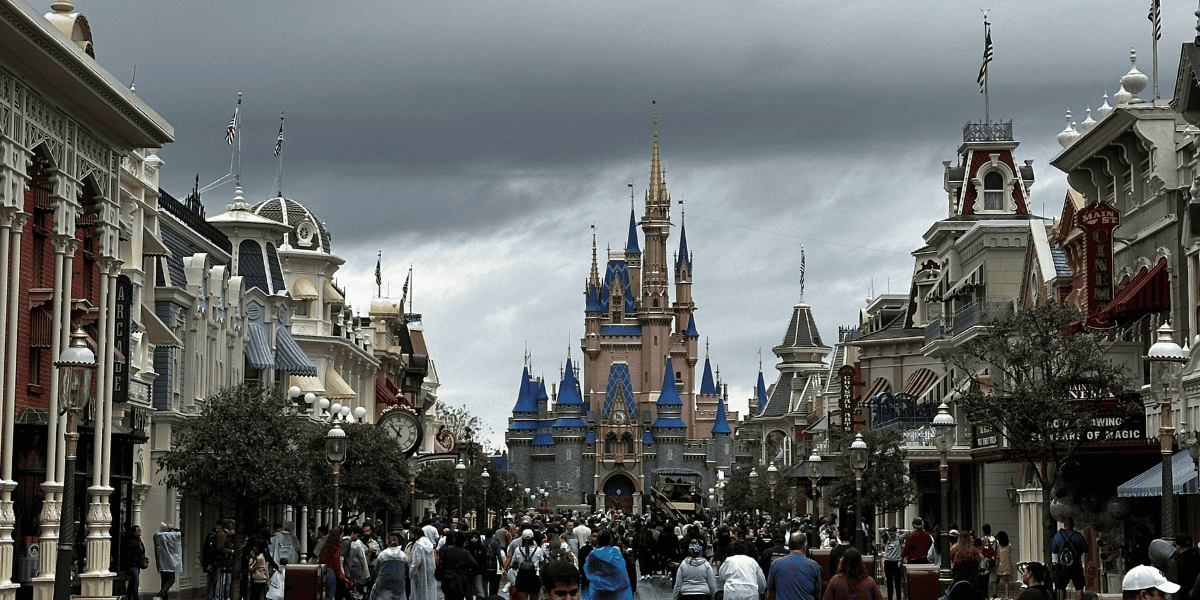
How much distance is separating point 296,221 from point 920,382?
24330 millimetres

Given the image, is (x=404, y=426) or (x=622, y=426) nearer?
(x=404, y=426)

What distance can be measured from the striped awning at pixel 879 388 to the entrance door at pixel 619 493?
116850mm

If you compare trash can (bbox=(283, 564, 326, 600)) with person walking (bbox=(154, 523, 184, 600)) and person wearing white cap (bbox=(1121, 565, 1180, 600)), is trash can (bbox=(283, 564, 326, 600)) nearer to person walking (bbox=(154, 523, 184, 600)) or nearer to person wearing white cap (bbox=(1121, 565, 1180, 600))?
person walking (bbox=(154, 523, 184, 600))

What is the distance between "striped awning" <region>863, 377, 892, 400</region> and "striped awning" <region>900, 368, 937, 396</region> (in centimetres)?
137

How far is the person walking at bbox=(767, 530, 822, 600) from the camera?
1662cm

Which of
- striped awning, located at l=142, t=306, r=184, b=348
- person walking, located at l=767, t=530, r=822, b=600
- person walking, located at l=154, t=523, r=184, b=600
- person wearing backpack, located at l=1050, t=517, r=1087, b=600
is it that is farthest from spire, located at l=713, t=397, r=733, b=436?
person walking, located at l=767, t=530, r=822, b=600

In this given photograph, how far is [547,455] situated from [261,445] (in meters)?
151

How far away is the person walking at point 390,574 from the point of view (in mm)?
21766

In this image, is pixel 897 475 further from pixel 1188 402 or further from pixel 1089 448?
pixel 1188 402

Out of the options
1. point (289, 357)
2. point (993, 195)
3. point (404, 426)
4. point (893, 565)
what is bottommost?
point (893, 565)

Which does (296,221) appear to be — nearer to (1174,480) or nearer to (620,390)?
(1174,480)

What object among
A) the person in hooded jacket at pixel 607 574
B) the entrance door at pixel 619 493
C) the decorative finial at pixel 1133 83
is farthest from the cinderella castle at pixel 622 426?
the person in hooded jacket at pixel 607 574

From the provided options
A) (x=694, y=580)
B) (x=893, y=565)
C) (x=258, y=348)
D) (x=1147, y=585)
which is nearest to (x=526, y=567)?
A: (x=694, y=580)

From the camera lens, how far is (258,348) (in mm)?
49688
